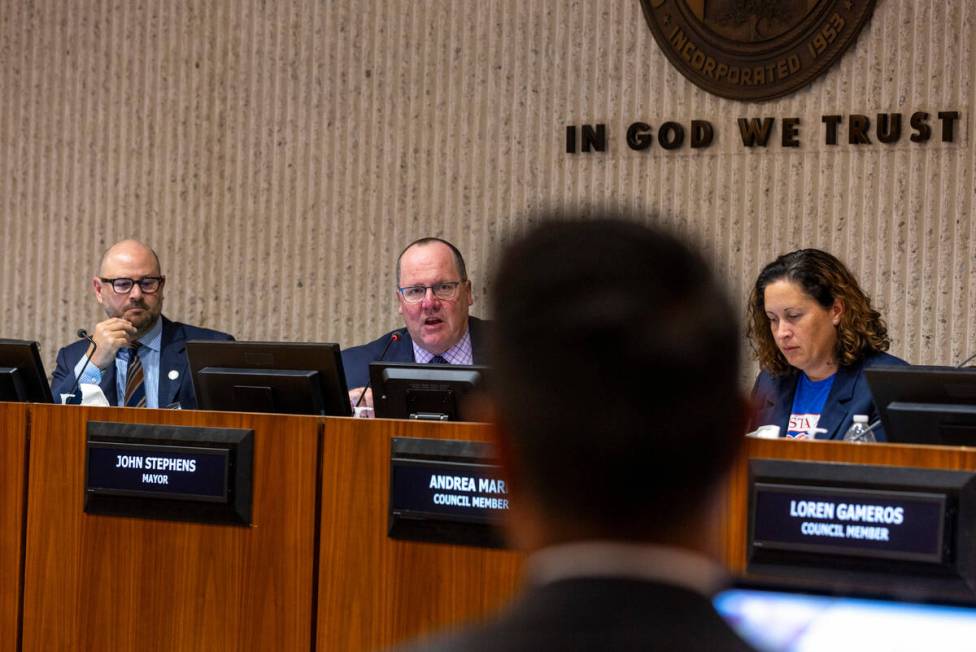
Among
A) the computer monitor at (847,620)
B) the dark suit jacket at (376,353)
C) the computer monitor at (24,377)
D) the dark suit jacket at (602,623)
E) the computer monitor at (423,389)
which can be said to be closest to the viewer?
the dark suit jacket at (602,623)

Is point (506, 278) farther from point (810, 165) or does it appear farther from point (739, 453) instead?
point (810, 165)

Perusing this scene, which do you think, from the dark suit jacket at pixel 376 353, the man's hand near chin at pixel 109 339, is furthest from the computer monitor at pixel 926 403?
the man's hand near chin at pixel 109 339

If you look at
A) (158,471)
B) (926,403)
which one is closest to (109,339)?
(158,471)

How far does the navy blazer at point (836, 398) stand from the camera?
11.7ft

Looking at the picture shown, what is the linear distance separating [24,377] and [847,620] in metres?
2.32

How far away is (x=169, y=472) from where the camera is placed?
2.85 metres

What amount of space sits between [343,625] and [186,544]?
42 centimetres

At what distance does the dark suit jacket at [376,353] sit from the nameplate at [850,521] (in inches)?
83.3

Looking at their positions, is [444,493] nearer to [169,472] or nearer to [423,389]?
[423,389]

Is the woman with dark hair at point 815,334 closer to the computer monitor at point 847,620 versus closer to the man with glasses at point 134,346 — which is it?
the computer monitor at point 847,620

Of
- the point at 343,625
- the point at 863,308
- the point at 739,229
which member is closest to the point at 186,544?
the point at 343,625

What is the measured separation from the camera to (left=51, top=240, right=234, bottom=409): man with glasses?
15.0 ft

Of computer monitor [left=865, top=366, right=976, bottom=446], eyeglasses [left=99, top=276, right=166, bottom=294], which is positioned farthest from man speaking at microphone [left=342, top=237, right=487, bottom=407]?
computer monitor [left=865, top=366, right=976, bottom=446]

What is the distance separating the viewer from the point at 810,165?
15.9 feet
